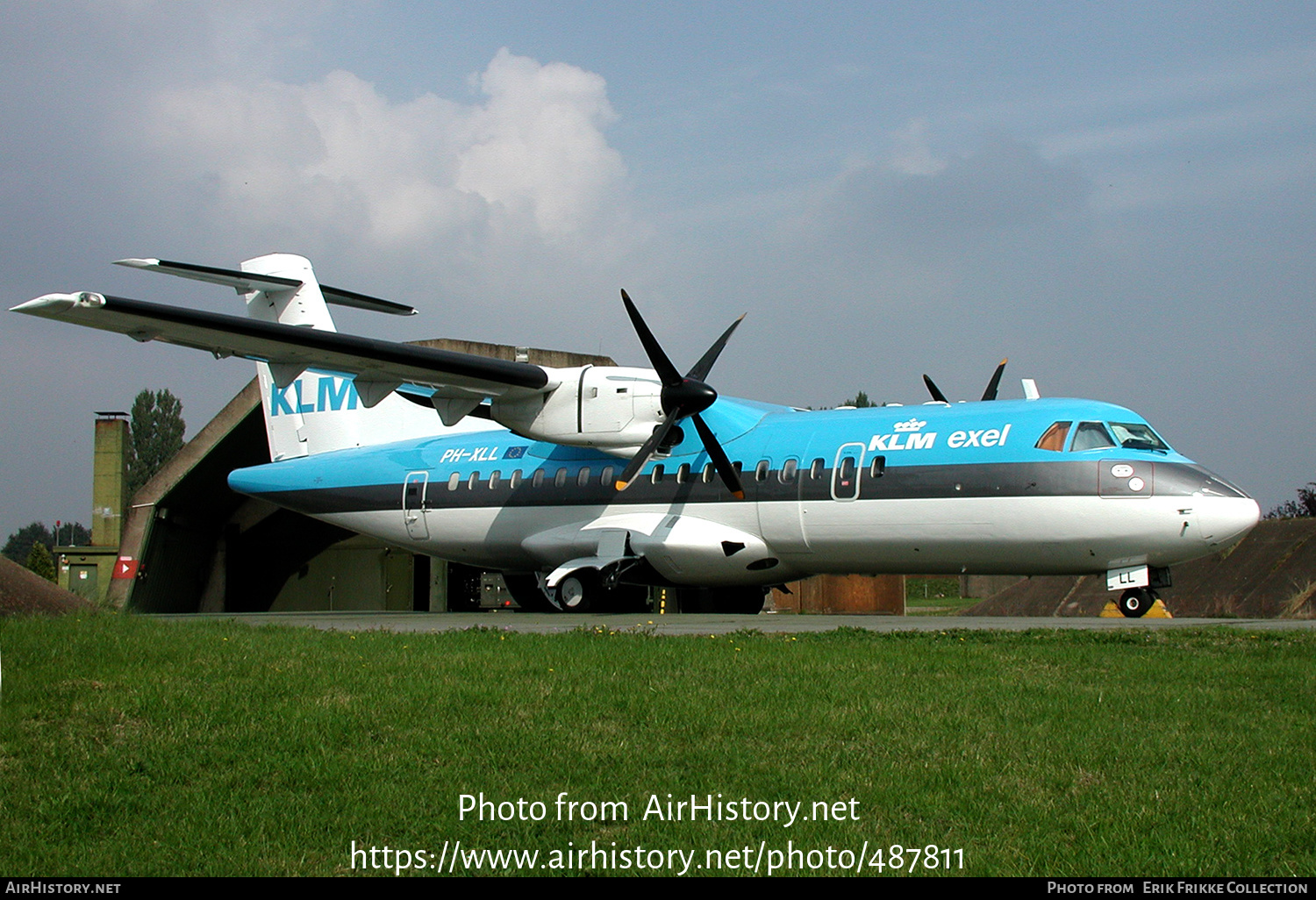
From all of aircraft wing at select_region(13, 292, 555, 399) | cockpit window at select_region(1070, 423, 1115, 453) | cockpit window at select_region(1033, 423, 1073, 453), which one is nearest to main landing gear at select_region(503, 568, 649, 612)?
aircraft wing at select_region(13, 292, 555, 399)

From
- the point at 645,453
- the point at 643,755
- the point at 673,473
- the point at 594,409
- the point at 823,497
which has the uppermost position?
the point at 594,409

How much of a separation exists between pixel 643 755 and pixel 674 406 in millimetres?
12956

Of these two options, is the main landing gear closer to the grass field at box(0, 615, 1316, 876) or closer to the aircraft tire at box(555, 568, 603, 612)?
the aircraft tire at box(555, 568, 603, 612)

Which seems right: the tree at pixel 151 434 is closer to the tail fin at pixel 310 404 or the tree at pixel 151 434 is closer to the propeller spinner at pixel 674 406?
the tail fin at pixel 310 404

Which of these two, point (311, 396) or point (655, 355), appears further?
point (311, 396)

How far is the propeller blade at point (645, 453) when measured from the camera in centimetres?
1884

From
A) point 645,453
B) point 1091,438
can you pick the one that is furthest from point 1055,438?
point 645,453

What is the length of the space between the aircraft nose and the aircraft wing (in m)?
10.3

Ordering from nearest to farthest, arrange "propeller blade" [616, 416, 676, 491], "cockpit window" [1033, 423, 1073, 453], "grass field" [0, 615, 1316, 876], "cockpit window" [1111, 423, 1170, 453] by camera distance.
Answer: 1. "grass field" [0, 615, 1316, 876]
2. "cockpit window" [1111, 423, 1170, 453]
3. "cockpit window" [1033, 423, 1073, 453]
4. "propeller blade" [616, 416, 676, 491]

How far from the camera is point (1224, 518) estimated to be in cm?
1537

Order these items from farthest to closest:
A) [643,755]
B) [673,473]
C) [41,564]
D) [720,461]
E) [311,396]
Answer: [41,564] < [311,396] < [673,473] < [720,461] < [643,755]

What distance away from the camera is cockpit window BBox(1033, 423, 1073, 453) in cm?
1655

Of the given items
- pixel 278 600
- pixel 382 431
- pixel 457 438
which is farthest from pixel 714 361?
pixel 278 600

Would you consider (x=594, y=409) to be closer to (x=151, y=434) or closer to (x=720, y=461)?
(x=720, y=461)
